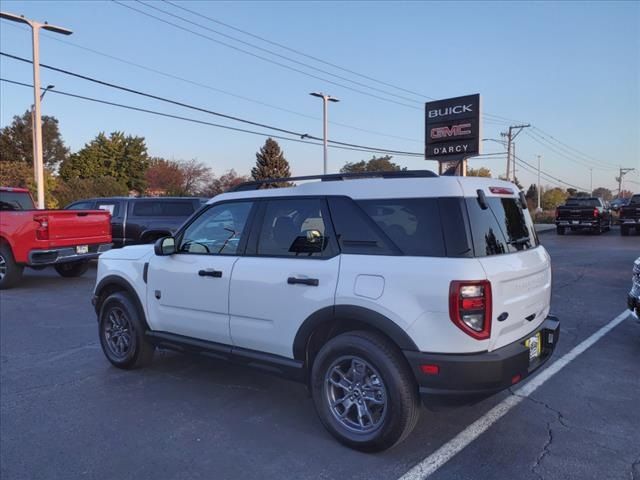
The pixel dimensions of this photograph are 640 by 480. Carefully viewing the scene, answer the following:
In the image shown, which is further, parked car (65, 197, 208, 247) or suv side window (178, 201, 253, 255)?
parked car (65, 197, 208, 247)

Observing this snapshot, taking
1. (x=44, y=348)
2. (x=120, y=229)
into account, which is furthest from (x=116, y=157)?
(x=44, y=348)

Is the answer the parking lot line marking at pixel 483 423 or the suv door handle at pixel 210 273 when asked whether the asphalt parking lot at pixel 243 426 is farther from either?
the suv door handle at pixel 210 273

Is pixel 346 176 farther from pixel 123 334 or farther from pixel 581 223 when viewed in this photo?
pixel 581 223

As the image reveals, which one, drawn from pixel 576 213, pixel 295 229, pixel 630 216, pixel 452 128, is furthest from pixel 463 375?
pixel 576 213

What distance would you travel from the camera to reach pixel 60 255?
33.9 feet

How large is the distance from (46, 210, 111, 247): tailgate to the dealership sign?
625 inches

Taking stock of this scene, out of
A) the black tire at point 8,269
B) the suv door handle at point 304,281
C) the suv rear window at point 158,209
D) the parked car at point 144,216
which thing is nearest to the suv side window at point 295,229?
the suv door handle at point 304,281

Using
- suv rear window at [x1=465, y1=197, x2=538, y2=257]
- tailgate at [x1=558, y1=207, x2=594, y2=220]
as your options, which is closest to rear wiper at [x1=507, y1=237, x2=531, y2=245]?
suv rear window at [x1=465, y1=197, x2=538, y2=257]

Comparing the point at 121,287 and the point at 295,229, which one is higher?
A: the point at 295,229

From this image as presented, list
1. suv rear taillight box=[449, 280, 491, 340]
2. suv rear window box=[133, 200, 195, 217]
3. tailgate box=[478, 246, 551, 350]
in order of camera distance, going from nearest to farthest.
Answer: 1. suv rear taillight box=[449, 280, 491, 340]
2. tailgate box=[478, 246, 551, 350]
3. suv rear window box=[133, 200, 195, 217]

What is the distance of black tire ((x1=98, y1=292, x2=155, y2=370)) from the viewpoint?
511 cm

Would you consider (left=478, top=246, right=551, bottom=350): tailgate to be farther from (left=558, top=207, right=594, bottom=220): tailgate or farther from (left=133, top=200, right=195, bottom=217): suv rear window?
(left=558, top=207, right=594, bottom=220): tailgate

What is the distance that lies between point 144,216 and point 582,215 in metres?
21.0

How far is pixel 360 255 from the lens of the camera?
3.48 meters
